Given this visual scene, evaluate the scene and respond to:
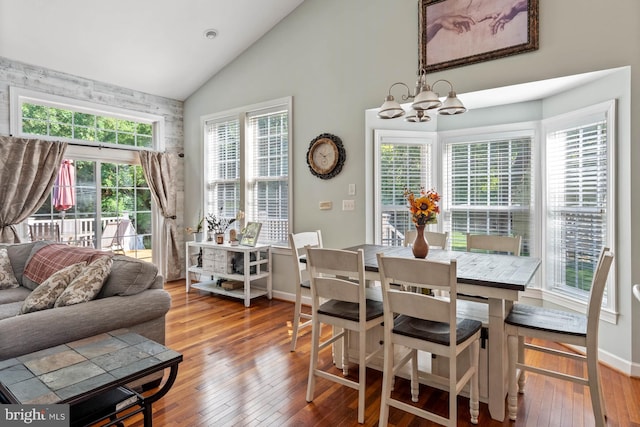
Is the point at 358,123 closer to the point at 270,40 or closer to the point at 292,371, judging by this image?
the point at 270,40

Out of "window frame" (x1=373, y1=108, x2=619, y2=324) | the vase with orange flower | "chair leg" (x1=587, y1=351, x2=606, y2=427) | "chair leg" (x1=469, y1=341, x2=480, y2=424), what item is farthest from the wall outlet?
"chair leg" (x1=587, y1=351, x2=606, y2=427)

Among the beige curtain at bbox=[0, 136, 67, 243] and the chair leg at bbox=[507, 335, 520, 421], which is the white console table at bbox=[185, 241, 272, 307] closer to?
the beige curtain at bbox=[0, 136, 67, 243]

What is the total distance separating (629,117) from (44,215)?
232 inches

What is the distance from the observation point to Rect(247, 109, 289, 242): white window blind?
4684 millimetres

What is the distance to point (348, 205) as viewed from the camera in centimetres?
409

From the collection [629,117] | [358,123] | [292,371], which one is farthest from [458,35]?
[292,371]

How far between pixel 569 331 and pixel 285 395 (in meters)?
1.72

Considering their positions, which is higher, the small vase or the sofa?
the small vase

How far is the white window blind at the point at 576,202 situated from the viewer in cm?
305

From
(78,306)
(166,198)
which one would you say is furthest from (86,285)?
(166,198)

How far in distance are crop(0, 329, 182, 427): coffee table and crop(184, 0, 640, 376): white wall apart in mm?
2624

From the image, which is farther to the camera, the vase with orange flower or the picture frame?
the picture frame
